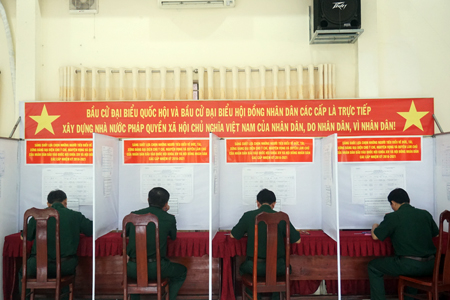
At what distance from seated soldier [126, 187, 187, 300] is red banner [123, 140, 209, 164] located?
0.65 meters

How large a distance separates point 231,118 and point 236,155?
0.39 meters

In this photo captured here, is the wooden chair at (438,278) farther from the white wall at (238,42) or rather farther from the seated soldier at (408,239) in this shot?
the white wall at (238,42)

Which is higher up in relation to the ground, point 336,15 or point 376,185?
point 336,15

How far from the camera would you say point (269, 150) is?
3424 mm

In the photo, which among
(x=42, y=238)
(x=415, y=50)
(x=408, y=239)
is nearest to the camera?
(x=42, y=238)

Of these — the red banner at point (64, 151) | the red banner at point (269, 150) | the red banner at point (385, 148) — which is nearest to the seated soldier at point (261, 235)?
the red banner at point (269, 150)

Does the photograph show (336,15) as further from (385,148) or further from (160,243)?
(160,243)

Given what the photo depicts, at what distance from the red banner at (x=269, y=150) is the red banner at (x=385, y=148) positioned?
379mm

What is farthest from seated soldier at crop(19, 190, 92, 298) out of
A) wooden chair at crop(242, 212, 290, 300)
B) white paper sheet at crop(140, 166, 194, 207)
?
wooden chair at crop(242, 212, 290, 300)

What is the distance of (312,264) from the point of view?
10.5 ft

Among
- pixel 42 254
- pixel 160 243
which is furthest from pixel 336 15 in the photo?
pixel 42 254

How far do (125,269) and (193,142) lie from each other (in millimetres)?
1442

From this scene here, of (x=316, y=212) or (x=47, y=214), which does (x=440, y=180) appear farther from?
(x=47, y=214)

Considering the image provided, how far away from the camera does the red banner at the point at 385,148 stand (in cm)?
339
